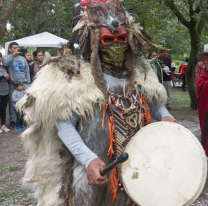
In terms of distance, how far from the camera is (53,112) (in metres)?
1.89

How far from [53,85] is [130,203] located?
0.90m

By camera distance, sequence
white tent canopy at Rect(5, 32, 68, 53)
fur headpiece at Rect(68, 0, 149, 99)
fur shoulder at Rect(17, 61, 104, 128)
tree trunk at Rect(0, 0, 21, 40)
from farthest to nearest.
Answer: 1. white tent canopy at Rect(5, 32, 68, 53)
2. tree trunk at Rect(0, 0, 21, 40)
3. fur headpiece at Rect(68, 0, 149, 99)
4. fur shoulder at Rect(17, 61, 104, 128)

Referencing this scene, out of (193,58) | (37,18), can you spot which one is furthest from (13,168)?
(37,18)

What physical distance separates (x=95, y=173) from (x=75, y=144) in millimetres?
226

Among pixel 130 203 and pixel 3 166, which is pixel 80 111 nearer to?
pixel 130 203

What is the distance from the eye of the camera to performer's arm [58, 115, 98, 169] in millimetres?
1752

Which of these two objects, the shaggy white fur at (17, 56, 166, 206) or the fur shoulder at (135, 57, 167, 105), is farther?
the fur shoulder at (135, 57, 167, 105)

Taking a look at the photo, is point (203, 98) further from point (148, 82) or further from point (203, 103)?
point (148, 82)

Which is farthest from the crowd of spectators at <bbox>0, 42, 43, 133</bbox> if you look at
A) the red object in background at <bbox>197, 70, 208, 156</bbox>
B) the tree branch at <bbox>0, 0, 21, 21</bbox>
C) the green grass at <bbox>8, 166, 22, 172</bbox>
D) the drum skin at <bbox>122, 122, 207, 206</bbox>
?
the drum skin at <bbox>122, 122, 207, 206</bbox>

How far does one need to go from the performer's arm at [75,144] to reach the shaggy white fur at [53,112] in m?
0.05

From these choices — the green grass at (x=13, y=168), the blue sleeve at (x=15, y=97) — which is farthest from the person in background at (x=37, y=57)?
the green grass at (x=13, y=168)

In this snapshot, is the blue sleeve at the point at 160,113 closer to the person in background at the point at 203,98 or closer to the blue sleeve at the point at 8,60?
the person in background at the point at 203,98

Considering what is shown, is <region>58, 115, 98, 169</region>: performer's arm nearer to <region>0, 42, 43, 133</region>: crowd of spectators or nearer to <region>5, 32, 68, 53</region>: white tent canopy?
<region>0, 42, 43, 133</region>: crowd of spectators

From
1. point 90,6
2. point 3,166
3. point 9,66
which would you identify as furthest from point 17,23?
point 90,6
